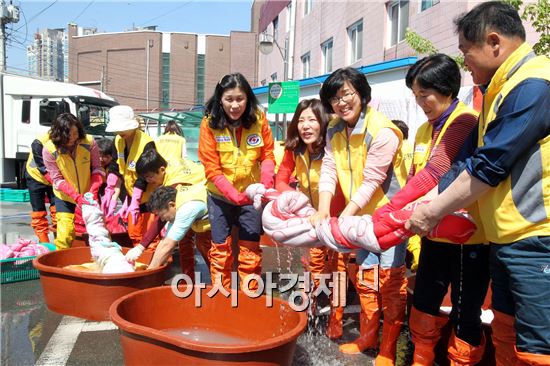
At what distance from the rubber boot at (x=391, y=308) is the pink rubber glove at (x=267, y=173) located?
106 cm

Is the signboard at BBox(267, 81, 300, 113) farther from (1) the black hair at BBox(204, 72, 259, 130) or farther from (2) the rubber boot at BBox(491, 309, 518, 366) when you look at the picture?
(2) the rubber boot at BBox(491, 309, 518, 366)

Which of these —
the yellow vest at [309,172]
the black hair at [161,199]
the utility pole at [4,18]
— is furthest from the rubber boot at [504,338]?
the utility pole at [4,18]

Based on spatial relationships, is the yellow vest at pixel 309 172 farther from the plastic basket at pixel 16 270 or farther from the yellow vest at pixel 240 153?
the plastic basket at pixel 16 270

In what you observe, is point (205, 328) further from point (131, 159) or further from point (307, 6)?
point (307, 6)

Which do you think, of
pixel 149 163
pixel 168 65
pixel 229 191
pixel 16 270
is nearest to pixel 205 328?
pixel 229 191

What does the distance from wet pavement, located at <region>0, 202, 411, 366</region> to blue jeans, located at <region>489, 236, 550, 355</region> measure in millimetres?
1333

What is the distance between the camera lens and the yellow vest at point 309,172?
3.46m

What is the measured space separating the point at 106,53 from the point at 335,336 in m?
51.6

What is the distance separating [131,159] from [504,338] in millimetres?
3762

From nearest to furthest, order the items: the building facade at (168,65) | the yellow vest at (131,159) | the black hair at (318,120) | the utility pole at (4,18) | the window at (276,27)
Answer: the black hair at (318,120)
the yellow vest at (131,159)
the utility pole at (4,18)
the window at (276,27)
the building facade at (168,65)

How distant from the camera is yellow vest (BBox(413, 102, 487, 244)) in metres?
2.27

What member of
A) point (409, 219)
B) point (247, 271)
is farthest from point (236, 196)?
point (409, 219)

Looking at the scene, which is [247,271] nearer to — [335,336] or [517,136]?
[335,336]

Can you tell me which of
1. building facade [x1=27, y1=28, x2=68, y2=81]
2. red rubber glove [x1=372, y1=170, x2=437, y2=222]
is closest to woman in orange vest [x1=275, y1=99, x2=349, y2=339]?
red rubber glove [x1=372, y1=170, x2=437, y2=222]
